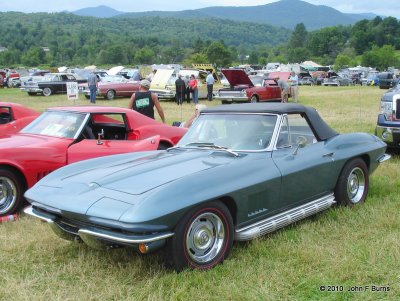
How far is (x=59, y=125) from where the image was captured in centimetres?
666

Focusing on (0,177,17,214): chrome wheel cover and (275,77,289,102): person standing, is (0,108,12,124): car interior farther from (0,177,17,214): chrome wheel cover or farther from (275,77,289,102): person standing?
(275,77,289,102): person standing

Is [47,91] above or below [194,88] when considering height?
below

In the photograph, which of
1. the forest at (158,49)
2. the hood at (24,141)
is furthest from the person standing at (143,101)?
the forest at (158,49)

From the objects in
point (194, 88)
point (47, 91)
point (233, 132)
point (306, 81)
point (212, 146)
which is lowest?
point (306, 81)

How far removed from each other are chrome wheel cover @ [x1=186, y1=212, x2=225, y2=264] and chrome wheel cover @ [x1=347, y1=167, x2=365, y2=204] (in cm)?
219

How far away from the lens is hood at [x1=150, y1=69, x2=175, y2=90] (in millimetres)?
25250

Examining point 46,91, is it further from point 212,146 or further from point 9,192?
point 212,146

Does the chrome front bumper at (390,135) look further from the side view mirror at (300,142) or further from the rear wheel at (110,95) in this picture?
the rear wheel at (110,95)

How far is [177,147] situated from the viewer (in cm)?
521

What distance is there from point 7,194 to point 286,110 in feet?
10.9

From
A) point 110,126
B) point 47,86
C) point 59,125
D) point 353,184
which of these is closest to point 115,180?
point 59,125

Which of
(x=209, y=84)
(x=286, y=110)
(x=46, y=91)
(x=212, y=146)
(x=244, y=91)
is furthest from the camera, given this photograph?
(x=46, y=91)

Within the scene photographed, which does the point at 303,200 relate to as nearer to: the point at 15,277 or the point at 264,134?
the point at 264,134

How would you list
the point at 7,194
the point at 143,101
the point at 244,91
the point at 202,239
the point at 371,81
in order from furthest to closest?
the point at 371,81
the point at 244,91
the point at 143,101
the point at 7,194
the point at 202,239
